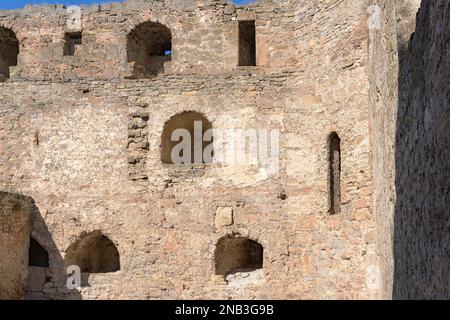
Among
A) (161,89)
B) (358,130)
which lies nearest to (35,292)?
(161,89)

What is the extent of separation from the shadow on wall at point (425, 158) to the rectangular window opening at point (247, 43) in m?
7.97

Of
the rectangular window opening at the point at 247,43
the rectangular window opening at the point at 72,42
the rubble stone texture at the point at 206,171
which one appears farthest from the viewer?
the rectangular window opening at the point at 72,42

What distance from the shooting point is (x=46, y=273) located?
37.5 feet

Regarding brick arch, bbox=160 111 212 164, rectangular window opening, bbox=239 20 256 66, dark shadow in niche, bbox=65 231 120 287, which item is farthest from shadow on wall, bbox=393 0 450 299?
rectangular window opening, bbox=239 20 256 66

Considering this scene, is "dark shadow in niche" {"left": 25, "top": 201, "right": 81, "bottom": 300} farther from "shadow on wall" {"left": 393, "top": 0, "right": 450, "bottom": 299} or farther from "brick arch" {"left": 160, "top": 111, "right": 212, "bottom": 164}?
"shadow on wall" {"left": 393, "top": 0, "right": 450, "bottom": 299}

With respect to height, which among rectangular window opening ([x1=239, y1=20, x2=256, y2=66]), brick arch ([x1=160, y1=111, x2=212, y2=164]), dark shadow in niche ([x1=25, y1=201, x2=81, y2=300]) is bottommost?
dark shadow in niche ([x1=25, y1=201, x2=81, y2=300])

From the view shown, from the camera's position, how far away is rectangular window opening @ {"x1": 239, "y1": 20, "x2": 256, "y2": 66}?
Result: 13.1m

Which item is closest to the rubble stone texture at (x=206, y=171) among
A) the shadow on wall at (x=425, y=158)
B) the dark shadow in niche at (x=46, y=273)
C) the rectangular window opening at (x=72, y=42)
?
the dark shadow in niche at (x=46, y=273)

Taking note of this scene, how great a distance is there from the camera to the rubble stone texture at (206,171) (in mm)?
9969

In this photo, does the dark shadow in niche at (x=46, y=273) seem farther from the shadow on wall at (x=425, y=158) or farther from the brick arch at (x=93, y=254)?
the shadow on wall at (x=425, y=158)

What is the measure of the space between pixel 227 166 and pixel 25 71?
5.40 metres

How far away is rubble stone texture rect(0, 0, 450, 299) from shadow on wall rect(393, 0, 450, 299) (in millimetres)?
3673

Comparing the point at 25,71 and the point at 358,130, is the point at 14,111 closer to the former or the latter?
the point at 25,71
